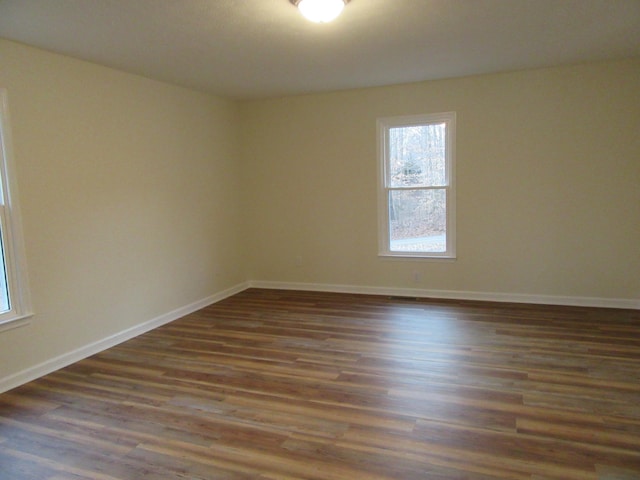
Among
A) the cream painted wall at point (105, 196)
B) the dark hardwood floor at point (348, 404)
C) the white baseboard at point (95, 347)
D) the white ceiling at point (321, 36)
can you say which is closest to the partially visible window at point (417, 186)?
the white ceiling at point (321, 36)

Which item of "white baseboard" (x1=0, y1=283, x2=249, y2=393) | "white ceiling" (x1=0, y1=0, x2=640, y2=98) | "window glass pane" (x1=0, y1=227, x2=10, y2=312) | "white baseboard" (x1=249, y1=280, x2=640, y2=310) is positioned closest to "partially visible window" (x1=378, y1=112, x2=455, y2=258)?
"white baseboard" (x1=249, y1=280, x2=640, y2=310)

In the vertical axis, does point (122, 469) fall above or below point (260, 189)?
below

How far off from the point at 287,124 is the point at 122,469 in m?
4.36

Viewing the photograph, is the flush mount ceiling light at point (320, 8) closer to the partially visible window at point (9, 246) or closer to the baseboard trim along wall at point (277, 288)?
the partially visible window at point (9, 246)

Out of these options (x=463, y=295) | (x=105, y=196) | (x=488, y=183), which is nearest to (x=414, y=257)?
(x=463, y=295)

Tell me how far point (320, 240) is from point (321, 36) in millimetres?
2811

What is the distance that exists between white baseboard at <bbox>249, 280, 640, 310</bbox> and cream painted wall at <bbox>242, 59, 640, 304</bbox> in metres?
0.05

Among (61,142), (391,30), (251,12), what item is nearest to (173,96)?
(61,142)

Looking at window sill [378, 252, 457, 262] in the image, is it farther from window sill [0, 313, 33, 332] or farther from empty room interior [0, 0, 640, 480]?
window sill [0, 313, 33, 332]

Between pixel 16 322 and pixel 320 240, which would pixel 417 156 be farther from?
pixel 16 322

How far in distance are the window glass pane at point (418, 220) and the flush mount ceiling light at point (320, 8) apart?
2803mm

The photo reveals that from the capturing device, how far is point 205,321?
4.57 metres

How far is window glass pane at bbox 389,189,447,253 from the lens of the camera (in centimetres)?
510

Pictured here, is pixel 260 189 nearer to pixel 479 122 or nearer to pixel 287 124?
pixel 287 124
